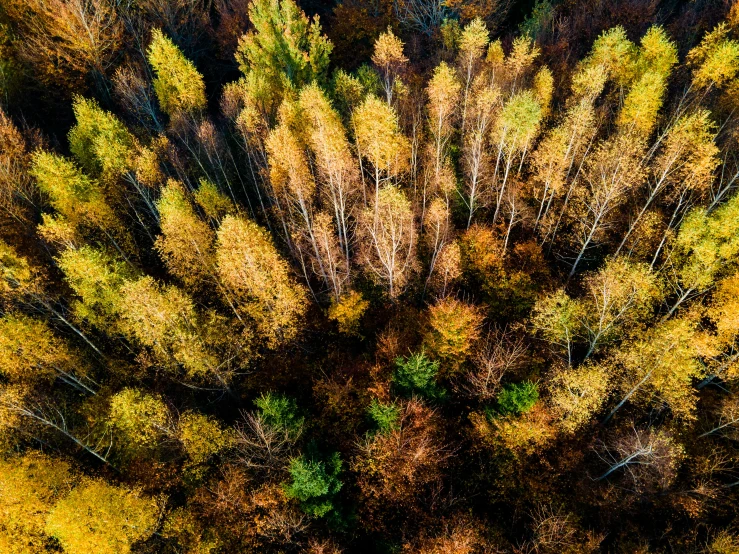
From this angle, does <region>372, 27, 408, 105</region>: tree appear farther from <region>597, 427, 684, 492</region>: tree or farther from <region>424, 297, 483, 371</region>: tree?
<region>597, 427, 684, 492</region>: tree

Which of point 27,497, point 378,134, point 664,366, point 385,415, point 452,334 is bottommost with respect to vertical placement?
point 664,366

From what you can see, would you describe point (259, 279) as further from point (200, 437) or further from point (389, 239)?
point (200, 437)

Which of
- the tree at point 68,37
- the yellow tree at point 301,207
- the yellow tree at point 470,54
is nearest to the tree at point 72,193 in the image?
the yellow tree at point 301,207

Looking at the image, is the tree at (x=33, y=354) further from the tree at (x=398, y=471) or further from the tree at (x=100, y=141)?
the tree at (x=398, y=471)

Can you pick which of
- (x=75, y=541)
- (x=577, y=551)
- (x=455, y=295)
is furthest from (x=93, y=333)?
(x=577, y=551)

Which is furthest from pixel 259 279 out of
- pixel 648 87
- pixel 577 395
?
pixel 648 87

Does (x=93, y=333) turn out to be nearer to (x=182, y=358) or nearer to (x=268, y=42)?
(x=182, y=358)
